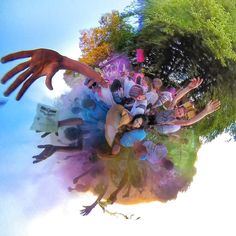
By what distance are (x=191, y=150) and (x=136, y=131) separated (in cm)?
34

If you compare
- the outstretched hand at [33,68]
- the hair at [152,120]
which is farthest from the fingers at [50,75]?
the hair at [152,120]

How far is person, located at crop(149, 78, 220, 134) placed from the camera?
201 centimetres

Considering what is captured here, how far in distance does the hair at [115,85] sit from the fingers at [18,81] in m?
0.31

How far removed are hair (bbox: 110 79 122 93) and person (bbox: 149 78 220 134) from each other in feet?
0.55

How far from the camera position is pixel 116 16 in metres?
2.06

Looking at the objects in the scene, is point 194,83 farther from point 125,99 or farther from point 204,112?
point 125,99

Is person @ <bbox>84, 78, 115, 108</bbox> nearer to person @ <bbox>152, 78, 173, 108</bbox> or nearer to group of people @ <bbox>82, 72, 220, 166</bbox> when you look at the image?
group of people @ <bbox>82, 72, 220, 166</bbox>

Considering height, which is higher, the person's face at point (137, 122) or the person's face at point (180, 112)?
the person's face at point (180, 112)

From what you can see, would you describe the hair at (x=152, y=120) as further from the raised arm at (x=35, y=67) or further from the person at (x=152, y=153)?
the raised arm at (x=35, y=67)

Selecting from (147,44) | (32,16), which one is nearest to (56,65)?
(32,16)

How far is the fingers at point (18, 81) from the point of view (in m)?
1.79

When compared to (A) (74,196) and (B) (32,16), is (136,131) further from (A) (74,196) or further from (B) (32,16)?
(B) (32,16)

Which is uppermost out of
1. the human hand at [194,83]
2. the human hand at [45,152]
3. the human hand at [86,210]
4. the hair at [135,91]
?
the human hand at [194,83]

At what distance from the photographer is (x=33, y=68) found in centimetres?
180
